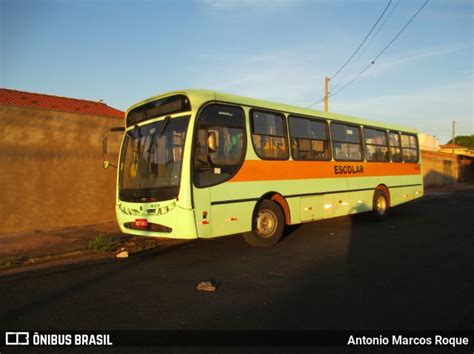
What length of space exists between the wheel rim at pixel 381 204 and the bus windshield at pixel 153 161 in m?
7.74

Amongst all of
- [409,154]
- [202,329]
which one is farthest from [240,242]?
[409,154]

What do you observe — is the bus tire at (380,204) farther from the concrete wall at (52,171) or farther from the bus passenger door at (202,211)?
the concrete wall at (52,171)

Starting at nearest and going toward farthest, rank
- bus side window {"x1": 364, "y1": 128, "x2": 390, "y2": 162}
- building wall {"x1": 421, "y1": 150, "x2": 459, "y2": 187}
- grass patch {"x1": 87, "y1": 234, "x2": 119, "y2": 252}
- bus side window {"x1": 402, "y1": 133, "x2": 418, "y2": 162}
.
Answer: grass patch {"x1": 87, "y1": 234, "x2": 119, "y2": 252} < bus side window {"x1": 364, "y1": 128, "x2": 390, "y2": 162} < bus side window {"x1": 402, "y1": 133, "x2": 418, "y2": 162} < building wall {"x1": 421, "y1": 150, "x2": 459, "y2": 187}

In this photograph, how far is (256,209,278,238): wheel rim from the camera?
8070 millimetres

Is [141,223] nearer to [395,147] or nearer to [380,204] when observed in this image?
[380,204]

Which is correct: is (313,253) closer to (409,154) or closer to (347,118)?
(347,118)

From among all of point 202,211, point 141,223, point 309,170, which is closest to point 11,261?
point 141,223

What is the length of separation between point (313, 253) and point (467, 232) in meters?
4.81

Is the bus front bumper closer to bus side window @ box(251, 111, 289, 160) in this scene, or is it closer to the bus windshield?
the bus windshield

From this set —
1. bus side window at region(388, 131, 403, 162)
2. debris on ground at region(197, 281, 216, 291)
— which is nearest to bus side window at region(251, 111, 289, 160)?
debris on ground at region(197, 281, 216, 291)

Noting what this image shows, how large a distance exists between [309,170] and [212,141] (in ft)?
10.5

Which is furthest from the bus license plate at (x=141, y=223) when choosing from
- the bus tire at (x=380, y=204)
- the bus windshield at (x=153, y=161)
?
the bus tire at (x=380, y=204)

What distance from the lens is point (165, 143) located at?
711 centimetres

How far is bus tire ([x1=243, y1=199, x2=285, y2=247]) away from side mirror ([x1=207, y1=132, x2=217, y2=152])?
5.50 ft
